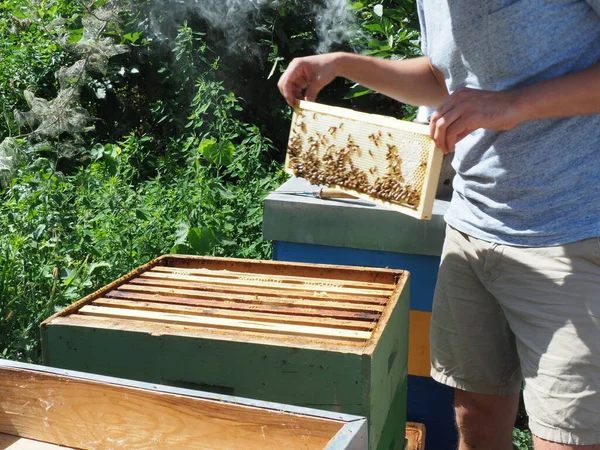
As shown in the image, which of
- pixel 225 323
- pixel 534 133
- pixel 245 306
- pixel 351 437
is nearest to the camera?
pixel 351 437

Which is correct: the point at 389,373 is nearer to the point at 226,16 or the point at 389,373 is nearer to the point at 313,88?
the point at 313,88

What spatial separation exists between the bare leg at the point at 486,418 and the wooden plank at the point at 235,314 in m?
0.41

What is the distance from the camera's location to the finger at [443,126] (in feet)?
4.40

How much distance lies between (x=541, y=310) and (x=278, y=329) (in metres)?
0.57

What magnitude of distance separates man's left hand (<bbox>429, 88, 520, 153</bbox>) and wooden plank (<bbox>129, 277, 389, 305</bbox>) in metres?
0.50

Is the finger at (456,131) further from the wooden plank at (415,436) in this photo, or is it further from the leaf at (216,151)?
the leaf at (216,151)

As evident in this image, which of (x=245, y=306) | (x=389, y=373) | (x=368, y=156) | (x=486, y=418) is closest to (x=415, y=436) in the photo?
(x=486, y=418)

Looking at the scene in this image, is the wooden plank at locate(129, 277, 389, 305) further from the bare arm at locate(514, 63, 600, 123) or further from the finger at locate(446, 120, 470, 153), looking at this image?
the bare arm at locate(514, 63, 600, 123)

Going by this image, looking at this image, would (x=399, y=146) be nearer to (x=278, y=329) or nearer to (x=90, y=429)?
(x=278, y=329)

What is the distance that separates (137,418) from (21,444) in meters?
0.30

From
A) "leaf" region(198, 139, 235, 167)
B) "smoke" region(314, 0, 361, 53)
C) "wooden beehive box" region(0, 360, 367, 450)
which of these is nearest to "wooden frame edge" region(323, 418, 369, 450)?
"wooden beehive box" region(0, 360, 367, 450)

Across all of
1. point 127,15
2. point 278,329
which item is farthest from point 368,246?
point 127,15

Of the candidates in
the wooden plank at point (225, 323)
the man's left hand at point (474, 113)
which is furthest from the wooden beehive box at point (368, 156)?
the wooden plank at point (225, 323)

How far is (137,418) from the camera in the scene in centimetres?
127
